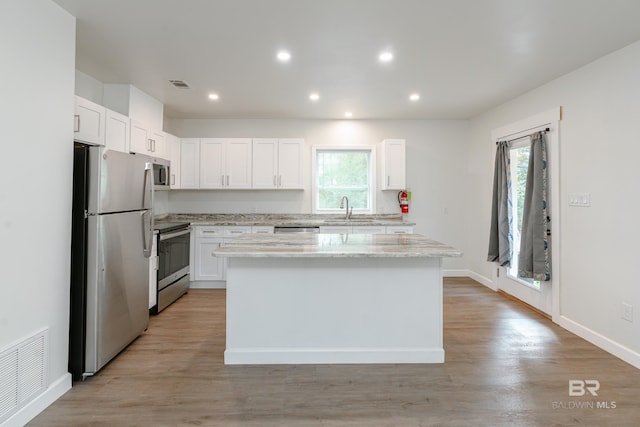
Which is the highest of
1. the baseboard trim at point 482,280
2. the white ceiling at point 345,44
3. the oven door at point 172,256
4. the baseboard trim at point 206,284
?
the white ceiling at point 345,44

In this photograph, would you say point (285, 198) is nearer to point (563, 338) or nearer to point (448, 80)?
point (448, 80)

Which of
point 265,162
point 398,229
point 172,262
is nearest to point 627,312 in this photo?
point 398,229

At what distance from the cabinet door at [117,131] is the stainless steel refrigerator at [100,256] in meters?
0.77

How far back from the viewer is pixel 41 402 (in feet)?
6.41

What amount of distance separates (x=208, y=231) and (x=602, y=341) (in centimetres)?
450

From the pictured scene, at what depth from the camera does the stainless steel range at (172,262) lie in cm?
370

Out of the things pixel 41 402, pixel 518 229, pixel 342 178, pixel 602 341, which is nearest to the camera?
pixel 41 402

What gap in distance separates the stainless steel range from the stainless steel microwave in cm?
49

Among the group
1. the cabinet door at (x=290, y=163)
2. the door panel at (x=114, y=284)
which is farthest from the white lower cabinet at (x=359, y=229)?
the door panel at (x=114, y=284)

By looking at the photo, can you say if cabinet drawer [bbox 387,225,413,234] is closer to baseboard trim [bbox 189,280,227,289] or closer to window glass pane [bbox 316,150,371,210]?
window glass pane [bbox 316,150,371,210]

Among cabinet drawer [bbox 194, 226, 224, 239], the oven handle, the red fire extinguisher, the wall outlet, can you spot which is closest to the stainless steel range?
the oven handle

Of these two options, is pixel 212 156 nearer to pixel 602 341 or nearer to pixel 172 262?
pixel 172 262

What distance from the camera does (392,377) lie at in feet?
7.59

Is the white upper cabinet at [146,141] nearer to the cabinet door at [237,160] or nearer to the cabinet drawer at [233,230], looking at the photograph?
the cabinet door at [237,160]
